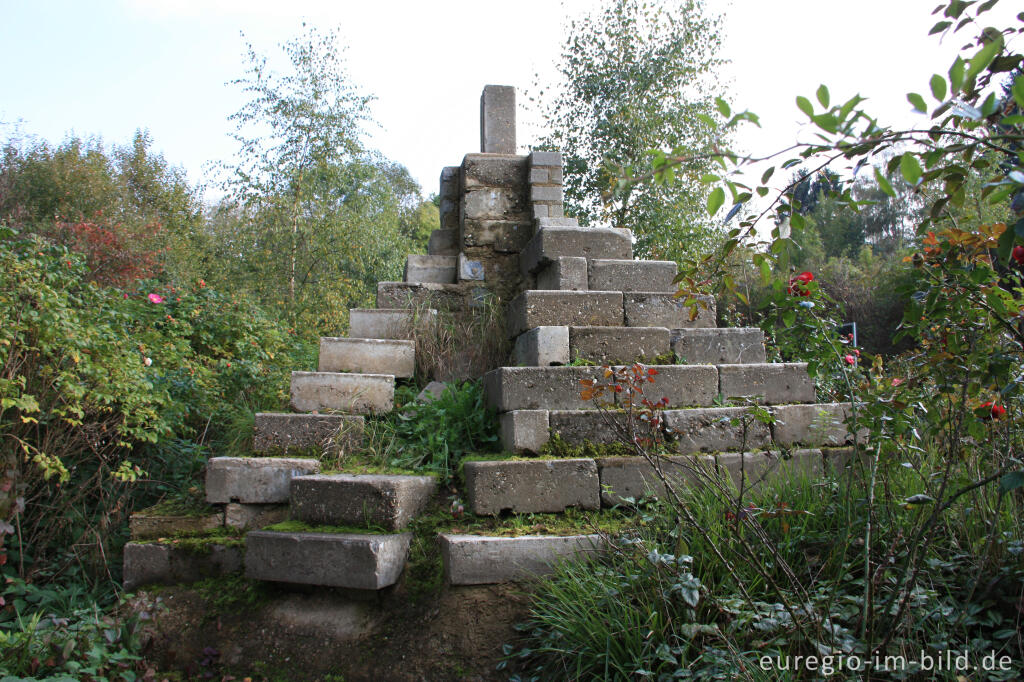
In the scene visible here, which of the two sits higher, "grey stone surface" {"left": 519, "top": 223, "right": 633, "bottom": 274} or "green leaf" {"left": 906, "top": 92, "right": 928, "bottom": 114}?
"grey stone surface" {"left": 519, "top": 223, "right": 633, "bottom": 274}

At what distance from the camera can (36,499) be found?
3588 millimetres

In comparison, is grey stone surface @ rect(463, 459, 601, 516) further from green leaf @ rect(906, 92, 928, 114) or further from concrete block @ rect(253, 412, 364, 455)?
green leaf @ rect(906, 92, 928, 114)

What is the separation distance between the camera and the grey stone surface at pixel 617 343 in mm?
3826

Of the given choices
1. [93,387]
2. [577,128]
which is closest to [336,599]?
[93,387]

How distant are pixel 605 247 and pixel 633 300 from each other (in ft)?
1.64

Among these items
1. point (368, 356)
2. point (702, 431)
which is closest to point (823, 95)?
point (702, 431)

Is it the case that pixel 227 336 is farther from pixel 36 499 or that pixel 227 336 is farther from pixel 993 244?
pixel 993 244

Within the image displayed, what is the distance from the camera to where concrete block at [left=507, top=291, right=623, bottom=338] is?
13.1ft

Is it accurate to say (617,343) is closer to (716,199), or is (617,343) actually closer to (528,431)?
(528,431)

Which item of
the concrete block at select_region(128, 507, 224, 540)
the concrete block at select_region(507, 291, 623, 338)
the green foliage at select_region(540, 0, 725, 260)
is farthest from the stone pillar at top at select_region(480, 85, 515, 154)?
the green foliage at select_region(540, 0, 725, 260)

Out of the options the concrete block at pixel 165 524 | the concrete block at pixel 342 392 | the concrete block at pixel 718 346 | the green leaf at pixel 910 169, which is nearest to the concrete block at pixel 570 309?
the concrete block at pixel 718 346

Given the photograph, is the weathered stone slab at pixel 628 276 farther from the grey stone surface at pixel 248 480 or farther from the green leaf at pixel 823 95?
the green leaf at pixel 823 95

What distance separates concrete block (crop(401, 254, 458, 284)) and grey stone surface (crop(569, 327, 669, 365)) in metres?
1.49

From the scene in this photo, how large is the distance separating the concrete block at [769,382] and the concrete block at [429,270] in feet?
7.12
